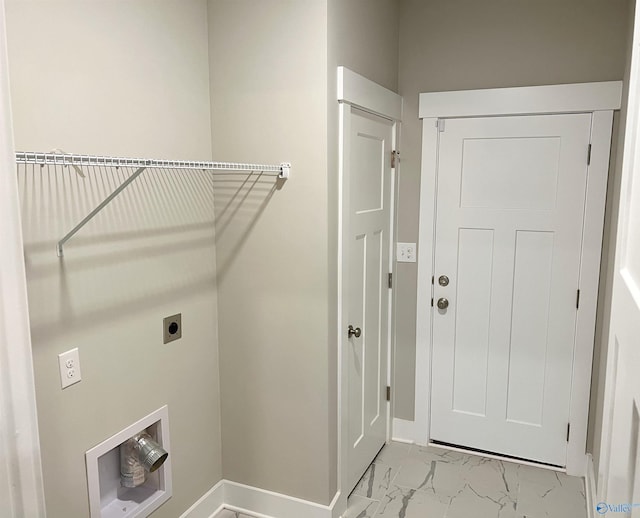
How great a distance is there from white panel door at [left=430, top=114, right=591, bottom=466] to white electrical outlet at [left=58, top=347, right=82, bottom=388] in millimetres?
2002

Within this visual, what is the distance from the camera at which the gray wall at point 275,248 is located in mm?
2172

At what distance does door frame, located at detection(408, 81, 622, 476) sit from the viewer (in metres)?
2.61

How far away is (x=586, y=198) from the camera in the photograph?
268 centimetres

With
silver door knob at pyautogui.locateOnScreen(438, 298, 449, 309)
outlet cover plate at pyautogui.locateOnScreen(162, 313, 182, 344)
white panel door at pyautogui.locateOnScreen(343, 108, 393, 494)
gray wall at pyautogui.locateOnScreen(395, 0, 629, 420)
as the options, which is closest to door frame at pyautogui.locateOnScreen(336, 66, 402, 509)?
white panel door at pyautogui.locateOnScreen(343, 108, 393, 494)

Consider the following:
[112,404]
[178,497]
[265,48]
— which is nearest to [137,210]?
[112,404]

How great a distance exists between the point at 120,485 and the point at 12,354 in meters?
1.61

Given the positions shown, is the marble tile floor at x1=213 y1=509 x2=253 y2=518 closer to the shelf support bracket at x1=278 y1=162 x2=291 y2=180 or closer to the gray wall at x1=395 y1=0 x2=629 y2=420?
the gray wall at x1=395 y1=0 x2=629 y2=420

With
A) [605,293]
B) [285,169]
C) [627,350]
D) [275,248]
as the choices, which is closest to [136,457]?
[275,248]

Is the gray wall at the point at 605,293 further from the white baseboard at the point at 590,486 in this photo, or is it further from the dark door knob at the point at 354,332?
the dark door knob at the point at 354,332

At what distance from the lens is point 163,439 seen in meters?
2.17

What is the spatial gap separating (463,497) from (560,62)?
2.30 metres

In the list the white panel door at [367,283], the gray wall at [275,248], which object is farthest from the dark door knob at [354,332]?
the gray wall at [275,248]

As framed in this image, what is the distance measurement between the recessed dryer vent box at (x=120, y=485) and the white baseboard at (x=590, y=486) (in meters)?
1.93

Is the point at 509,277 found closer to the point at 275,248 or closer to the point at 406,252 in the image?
the point at 406,252
